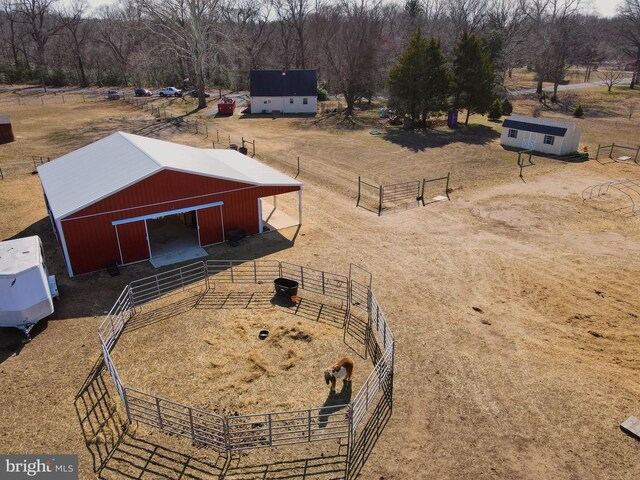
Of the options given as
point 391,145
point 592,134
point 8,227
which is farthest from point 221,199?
point 592,134

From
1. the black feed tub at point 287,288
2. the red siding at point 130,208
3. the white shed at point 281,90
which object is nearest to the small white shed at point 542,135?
the white shed at point 281,90

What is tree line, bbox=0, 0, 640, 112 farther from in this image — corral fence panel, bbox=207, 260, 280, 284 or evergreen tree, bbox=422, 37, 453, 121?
corral fence panel, bbox=207, 260, 280, 284

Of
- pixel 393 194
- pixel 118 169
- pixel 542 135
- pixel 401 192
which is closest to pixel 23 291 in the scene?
pixel 118 169

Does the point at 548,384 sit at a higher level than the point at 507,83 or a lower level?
lower

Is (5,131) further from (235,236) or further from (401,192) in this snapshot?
(401,192)

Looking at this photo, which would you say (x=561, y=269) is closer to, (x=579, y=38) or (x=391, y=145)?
(x=391, y=145)

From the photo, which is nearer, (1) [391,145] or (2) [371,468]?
(2) [371,468]
